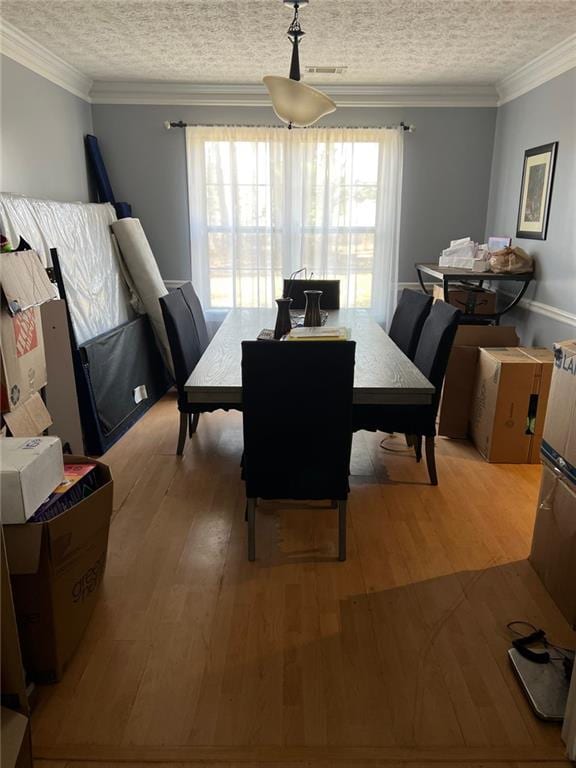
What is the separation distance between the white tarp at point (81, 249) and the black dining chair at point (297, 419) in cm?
160

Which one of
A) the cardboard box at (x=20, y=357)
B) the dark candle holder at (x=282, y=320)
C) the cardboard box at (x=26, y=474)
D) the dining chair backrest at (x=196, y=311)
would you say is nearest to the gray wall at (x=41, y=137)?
the dining chair backrest at (x=196, y=311)

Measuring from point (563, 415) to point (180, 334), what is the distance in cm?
187

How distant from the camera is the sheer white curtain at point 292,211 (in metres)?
4.31

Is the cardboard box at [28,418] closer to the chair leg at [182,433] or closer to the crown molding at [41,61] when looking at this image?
the chair leg at [182,433]

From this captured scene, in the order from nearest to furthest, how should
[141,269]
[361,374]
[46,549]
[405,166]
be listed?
[46,549], [361,374], [141,269], [405,166]

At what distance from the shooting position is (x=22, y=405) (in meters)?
1.77

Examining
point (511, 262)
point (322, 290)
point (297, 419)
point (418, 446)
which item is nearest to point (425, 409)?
point (418, 446)

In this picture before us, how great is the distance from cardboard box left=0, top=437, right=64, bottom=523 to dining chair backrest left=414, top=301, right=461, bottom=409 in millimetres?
1618

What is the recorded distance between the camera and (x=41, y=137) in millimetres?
3445

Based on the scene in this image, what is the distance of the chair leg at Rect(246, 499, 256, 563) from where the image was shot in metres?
2.14

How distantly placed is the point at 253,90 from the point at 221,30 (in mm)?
1303

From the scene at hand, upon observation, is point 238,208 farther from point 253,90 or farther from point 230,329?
point 230,329

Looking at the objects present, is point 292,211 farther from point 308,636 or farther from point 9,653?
point 9,653

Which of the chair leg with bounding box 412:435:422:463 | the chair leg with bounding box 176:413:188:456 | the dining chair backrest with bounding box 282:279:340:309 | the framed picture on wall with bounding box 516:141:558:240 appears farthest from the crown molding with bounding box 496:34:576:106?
the chair leg with bounding box 176:413:188:456
